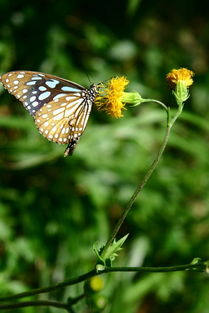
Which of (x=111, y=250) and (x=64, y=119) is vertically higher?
(x=64, y=119)

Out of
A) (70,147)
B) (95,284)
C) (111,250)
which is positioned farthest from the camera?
(70,147)

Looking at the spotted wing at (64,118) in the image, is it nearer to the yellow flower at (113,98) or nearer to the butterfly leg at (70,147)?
the butterfly leg at (70,147)

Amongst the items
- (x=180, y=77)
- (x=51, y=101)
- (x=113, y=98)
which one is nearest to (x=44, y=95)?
(x=51, y=101)

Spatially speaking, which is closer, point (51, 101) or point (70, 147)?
point (70, 147)

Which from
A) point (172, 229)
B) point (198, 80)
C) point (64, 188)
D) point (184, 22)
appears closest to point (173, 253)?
point (172, 229)

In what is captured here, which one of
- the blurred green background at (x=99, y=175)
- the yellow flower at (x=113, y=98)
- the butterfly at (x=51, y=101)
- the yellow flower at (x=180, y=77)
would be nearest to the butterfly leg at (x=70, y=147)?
the butterfly at (x=51, y=101)

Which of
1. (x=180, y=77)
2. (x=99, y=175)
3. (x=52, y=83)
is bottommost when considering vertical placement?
(x=180, y=77)

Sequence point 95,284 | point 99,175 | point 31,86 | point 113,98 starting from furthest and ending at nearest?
point 99,175 → point 31,86 → point 113,98 → point 95,284

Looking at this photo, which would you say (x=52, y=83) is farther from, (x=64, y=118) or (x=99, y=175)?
(x=99, y=175)
